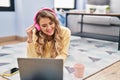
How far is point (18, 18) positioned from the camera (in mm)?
3559

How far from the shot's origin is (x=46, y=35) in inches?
47.7

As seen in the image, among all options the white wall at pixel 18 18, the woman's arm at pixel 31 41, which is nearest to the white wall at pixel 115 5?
the white wall at pixel 18 18

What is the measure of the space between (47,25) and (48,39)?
17 centimetres

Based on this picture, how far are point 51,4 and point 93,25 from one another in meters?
1.05

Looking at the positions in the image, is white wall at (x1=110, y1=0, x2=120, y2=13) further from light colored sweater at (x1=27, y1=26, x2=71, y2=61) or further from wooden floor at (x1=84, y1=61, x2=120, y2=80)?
light colored sweater at (x1=27, y1=26, x2=71, y2=61)

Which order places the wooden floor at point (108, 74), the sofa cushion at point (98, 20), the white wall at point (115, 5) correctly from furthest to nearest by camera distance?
the white wall at point (115, 5) → the sofa cushion at point (98, 20) → the wooden floor at point (108, 74)

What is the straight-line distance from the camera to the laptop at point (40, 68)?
813 millimetres

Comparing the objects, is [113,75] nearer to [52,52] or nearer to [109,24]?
[52,52]

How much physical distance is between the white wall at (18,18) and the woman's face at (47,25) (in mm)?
2447

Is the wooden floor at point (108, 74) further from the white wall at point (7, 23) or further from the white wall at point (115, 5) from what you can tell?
the white wall at point (115, 5)

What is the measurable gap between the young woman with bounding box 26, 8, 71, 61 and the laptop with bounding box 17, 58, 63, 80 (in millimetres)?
335

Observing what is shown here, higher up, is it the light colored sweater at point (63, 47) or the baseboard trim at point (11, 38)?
the light colored sweater at point (63, 47)

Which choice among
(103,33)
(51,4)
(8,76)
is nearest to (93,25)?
(103,33)

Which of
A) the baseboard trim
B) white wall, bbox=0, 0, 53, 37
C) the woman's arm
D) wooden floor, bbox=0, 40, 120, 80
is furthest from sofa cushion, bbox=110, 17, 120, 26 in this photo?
the woman's arm
